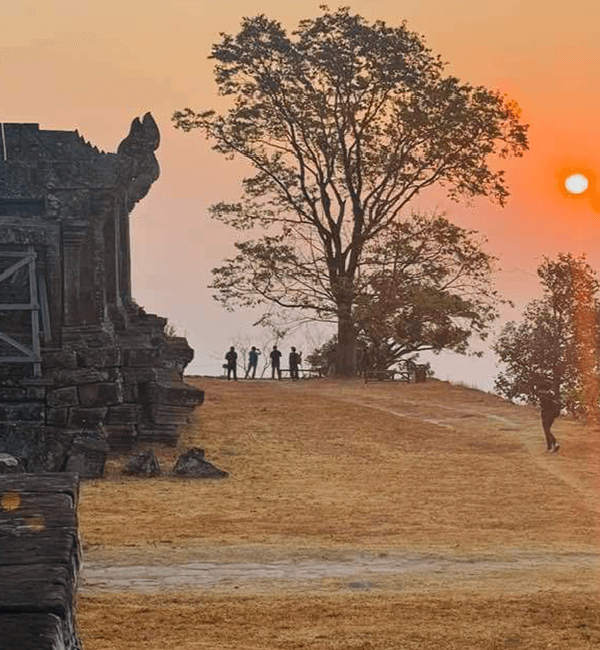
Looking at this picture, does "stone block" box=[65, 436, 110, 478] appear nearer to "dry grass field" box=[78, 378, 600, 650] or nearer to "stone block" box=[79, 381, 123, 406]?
"dry grass field" box=[78, 378, 600, 650]

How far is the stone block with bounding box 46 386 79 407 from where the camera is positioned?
25.7m

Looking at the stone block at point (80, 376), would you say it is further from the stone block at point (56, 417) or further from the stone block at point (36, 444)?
the stone block at point (36, 444)

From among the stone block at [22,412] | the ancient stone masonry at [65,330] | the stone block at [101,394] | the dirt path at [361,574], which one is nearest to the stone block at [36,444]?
the ancient stone masonry at [65,330]

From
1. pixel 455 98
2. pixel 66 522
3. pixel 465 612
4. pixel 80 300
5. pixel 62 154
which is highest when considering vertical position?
pixel 455 98

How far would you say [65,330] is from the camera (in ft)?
88.8

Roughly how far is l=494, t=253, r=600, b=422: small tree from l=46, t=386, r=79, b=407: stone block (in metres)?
23.6

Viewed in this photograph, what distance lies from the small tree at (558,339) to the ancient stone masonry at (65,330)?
20430mm

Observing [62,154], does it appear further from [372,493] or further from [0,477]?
[0,477]

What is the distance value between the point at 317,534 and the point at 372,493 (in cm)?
460

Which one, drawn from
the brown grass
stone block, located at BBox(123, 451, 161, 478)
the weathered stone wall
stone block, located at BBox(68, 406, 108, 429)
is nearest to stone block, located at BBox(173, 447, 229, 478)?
stone block, located at BBox(123, 451, 161, 478)

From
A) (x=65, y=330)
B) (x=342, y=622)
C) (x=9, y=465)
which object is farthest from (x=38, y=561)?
(x=65, y=330)

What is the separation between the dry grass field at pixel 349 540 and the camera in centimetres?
1218

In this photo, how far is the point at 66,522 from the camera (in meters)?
4.49

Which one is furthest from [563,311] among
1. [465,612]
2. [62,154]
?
[465,612]
